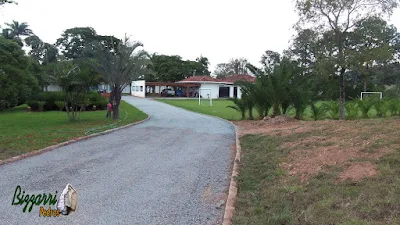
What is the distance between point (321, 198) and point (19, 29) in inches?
2513

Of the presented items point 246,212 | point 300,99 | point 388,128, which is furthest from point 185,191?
point 300,99

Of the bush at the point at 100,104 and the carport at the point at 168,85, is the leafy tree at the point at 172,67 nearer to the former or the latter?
the carport at the point at 168,85

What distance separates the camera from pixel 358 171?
541 cm

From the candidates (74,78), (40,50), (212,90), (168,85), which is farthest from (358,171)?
(40,50)

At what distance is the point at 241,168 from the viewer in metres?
7.27

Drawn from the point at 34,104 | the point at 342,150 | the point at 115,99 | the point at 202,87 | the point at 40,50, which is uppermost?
the point at 40,50

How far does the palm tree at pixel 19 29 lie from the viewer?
185ft

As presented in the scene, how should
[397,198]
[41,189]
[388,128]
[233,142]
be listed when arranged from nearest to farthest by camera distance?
[397,198] → [41,189] → [388,128] → [233,142]

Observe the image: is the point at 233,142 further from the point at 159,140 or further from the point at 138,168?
the point at 138,168

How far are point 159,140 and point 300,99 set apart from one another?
7.54 metres

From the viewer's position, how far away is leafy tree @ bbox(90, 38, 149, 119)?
61.2 feet

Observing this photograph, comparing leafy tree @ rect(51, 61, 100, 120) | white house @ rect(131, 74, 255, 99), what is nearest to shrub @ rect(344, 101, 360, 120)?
leafy tree @ rect(51, 61, 100, 120)

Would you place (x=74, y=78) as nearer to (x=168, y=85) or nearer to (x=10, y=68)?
(x=10, y=68)

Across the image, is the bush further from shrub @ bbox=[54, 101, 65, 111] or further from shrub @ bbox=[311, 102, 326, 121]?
shrub @ bbox=[311, 102, 326, 121]
